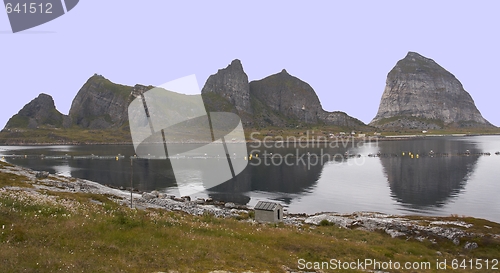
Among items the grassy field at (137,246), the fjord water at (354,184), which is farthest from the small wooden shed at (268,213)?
the fjord water at (354,184)

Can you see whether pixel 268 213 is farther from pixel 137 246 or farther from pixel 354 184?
pixel 354 184

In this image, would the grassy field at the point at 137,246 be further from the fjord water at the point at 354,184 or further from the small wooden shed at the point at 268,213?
the fjord water at the point at 354,184

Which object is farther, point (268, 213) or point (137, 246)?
point (268, 213)

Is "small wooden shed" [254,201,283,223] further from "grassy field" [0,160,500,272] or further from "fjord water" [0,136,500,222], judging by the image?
"fjord water" [0,136,500,222]

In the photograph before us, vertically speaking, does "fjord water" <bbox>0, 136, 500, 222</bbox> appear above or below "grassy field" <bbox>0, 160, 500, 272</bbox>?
below

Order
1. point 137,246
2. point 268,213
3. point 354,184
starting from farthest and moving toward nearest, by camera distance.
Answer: point 354,184 < point 268,213 < point 137,246

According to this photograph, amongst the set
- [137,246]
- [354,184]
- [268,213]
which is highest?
[137,246]

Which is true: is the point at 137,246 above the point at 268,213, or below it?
above

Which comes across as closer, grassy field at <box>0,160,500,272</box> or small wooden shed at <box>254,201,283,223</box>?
grassy field at <box>0,160,500,272</box>

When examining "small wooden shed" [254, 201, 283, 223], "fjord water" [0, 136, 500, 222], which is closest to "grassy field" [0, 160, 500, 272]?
"small wooden shed" [254, 201, 283, 223]

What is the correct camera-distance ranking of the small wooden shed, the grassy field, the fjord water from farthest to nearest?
the fjord water
the small wooden shed
the grassy field

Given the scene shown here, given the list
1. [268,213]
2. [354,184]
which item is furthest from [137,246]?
[354,184]

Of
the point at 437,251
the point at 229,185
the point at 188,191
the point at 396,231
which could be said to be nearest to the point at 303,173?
the point at 229,185

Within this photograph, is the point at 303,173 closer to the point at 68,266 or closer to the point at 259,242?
the point at 259,242
